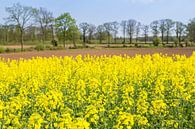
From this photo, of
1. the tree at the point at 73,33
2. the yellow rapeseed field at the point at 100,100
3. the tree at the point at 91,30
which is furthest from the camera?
the tree at the point at 91,30

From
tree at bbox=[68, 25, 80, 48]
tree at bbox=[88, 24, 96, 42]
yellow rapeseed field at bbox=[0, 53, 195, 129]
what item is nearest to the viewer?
yellow rapeseed field at bbox=[0, 53, 195, 129]

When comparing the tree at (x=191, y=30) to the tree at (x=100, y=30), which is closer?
the tree at (x=191, y=30)

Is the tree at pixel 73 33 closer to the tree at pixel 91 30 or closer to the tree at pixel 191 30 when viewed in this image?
the tree at pixel 91 30

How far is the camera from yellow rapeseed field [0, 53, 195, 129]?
473 centimetres

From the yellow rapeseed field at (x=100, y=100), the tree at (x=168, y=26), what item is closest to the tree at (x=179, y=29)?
the tree at (x=168, y=26)

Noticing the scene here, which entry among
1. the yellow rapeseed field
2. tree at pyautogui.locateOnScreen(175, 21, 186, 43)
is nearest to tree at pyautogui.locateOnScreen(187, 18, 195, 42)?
tree at pyautogui.locateOnScreen(175, 21, 186, 43)

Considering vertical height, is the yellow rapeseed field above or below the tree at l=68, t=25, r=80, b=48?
below

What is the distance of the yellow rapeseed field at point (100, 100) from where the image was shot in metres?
4.73

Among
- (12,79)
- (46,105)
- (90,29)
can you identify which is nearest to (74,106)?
(46,105)

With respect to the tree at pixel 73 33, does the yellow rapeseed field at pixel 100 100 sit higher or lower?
lower

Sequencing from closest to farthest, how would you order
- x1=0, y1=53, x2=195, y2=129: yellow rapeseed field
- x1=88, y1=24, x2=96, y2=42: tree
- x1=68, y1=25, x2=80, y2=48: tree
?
x1=0, y1=53, x2=195, y2=129: yellow rapeseed field, x1=68, y1=25, x2=80, y2=48: tree, x1=88, y1=24, x2=96, y2=42: tree

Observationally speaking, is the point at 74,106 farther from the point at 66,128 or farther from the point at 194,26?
the point at 194,26

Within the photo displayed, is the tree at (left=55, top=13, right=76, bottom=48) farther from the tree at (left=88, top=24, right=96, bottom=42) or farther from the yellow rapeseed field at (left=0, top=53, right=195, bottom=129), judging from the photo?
the yellow rapeseed field at (left=0, top=53, right=195, bottom=129)

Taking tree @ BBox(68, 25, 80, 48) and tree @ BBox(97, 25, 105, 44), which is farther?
tree @ BBox(97, 25, 105, 44)
